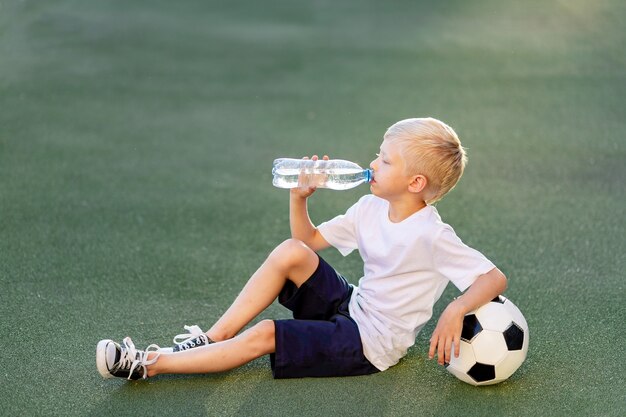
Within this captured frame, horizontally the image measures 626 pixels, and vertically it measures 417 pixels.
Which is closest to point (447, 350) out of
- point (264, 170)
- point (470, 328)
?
point (470, 328)

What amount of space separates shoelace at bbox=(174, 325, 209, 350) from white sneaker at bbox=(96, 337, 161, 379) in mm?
164

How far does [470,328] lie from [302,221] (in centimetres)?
78

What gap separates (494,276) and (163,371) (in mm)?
1227

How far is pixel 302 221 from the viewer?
3.49m

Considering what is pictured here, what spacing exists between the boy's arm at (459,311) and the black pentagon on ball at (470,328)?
0.13 feet

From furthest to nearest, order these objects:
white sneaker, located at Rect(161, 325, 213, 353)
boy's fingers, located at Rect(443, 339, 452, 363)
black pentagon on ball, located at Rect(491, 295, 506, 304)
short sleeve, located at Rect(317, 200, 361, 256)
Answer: short sleeve, located at Rect(317, 200, 361, 256)
white sneaker, located at Rect(161, 325, 213, 353)
black pentagon on ball, located at Rect(491, 295, 506, 304)
boy's fingers, located at Rect(443, 339, 452, 363)

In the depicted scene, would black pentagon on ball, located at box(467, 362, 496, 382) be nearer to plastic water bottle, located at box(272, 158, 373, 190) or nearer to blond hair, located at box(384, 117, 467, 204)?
blond hair, located at box(384, 117, 467, 204)

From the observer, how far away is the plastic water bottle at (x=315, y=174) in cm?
349

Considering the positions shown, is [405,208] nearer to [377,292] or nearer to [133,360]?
[377,292]

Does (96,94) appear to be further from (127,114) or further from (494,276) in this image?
(494,276)

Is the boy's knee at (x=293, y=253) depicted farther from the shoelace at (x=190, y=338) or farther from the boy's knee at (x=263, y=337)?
the shoelace at (x=190, y=338)

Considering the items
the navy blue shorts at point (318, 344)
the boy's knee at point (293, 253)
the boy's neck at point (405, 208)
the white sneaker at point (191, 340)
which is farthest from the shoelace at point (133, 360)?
the boy's neck at point (405, 208)

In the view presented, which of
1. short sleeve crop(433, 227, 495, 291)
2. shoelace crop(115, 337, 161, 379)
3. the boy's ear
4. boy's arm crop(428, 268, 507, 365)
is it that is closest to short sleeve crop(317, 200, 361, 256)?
the boy's ear

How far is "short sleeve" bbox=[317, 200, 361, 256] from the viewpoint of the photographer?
3.47 metres
